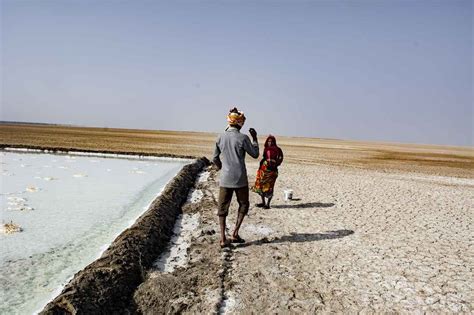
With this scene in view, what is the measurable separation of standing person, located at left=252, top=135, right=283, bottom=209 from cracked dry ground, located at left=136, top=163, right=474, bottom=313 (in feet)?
1.66

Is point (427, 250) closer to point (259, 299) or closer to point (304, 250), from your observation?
point (304, 250)

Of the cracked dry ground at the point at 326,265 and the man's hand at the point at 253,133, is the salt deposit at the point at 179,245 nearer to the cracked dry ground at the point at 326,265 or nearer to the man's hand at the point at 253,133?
the cracked dry ground at the point at 326,265

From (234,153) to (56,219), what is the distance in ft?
13.8

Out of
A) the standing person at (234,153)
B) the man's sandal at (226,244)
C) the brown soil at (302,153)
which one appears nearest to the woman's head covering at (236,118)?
the standing person at (234,153)

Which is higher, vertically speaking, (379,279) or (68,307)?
(68,307)

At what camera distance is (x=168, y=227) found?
6383 millimetres

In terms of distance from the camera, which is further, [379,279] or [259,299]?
[379,279]

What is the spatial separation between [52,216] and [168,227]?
8.63ft

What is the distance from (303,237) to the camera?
624 centimetres

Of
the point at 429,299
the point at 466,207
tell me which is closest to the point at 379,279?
the point at 429,299

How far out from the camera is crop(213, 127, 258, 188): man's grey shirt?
16.4 feet

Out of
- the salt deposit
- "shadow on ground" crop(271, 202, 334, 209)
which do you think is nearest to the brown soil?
"shadow on ground" crop(271, 202, 334, 209)

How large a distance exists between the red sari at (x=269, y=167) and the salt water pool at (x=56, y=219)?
2.70 meters

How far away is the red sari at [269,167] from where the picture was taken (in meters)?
7.76
